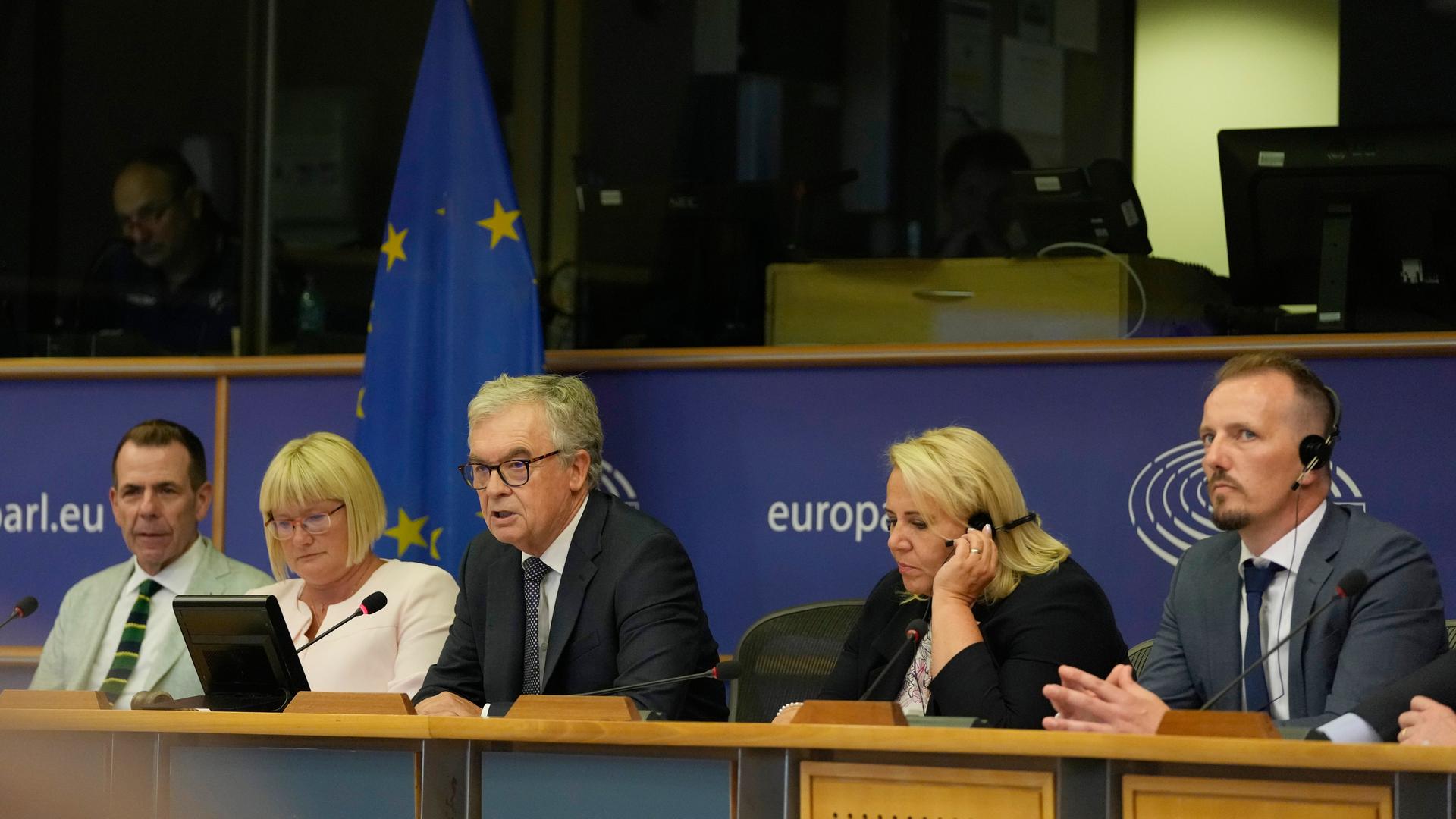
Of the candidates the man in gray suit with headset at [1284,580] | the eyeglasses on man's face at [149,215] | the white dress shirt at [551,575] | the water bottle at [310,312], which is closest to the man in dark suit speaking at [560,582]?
the white dress shirt at [551,575]

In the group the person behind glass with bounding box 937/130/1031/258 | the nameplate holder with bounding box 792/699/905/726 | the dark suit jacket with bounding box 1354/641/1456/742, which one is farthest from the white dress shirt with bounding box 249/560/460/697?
the person behind glass with bounding box 937/130/1031/258

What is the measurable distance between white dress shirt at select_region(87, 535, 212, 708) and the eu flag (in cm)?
46

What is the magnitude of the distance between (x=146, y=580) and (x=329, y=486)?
0.68m

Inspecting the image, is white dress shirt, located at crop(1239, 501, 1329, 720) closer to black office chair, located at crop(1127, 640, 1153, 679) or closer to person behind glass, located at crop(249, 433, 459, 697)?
black office chair, located at crop(1127, 640, 1153, 679)

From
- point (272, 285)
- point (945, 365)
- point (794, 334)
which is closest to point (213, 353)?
point (272, 285)

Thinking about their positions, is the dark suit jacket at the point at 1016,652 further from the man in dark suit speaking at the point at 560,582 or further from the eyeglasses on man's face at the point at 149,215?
the eyeglasses on man's face at the point at 149,215

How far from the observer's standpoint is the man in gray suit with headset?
8.80 ft

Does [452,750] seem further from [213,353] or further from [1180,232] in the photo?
[1180,232]

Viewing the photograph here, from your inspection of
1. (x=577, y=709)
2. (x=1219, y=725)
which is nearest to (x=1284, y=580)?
(x=1219, y=725)

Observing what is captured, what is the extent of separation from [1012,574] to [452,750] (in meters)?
1.07

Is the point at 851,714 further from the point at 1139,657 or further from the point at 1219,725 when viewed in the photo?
the point at 1139,657

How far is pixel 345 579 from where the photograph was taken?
3.66 m

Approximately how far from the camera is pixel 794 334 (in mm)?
4695

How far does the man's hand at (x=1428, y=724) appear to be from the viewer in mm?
2223
